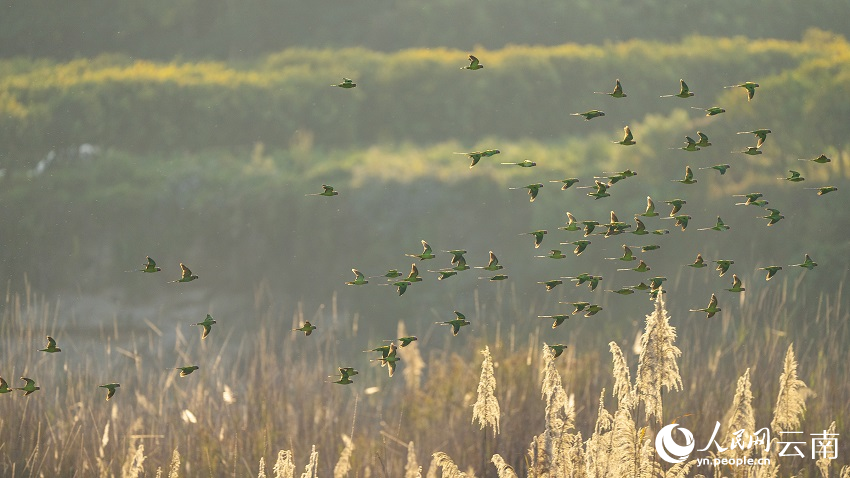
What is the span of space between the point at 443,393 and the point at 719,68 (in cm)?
1240

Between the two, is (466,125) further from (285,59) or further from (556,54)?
(285,59)

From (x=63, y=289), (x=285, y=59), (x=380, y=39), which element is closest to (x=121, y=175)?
(x=63, y=289)

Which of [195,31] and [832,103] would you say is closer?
[832,103]

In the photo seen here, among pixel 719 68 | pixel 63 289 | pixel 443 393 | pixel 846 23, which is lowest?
pixel 443 393

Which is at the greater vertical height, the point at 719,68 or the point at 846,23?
the point at 846,23

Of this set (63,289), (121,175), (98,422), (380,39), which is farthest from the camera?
(380,39)

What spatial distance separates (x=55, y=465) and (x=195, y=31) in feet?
50.3

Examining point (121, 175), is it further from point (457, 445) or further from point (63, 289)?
point (457, 445)

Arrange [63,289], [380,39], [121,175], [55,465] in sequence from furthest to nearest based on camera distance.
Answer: [380,39], [121,175], [63,289], [55,465]

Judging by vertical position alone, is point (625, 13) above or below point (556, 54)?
above

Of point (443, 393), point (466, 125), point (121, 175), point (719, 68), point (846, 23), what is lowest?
point (443, 393)

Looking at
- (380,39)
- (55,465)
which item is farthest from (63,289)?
(55,465)

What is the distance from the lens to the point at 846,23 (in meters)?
20.6

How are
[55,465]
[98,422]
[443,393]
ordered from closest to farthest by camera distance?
[55,465], [98,422], [443,393]
